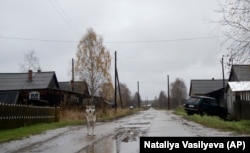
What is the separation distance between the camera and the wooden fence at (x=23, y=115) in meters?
23.5

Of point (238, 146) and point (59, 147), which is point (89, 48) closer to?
point (59, 147)

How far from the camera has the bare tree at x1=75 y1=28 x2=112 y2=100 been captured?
55.2m

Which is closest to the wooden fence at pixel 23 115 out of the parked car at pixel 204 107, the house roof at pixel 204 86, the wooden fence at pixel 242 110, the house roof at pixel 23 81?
the parked car at pixel 204 107

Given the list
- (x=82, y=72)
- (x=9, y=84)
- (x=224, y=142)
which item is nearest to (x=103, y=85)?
(x=82, y=72)

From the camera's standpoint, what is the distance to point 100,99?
53.4 meters

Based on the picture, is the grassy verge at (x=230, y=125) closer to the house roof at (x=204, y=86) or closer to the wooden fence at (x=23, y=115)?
the wooden fence at (x=23, y=115)

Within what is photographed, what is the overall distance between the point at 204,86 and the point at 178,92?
51.2m

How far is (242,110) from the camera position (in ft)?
122

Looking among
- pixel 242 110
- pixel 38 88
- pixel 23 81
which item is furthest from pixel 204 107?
pixel 23 81

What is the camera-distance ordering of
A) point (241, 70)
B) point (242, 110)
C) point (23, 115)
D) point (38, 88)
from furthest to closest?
1. point (38, 88)
2. point (242, 110)
3. point (23, 115)
4. point (241, 70)

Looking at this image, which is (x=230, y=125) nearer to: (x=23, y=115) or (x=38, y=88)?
(x=23, y=115)

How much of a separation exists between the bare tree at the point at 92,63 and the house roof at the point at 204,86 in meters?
34.0

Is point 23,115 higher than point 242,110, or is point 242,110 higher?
point 23,115

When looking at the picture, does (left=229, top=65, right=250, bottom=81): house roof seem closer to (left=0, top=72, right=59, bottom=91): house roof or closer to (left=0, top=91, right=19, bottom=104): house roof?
(left=0, top=91, right=19, bottom=104): house roof
